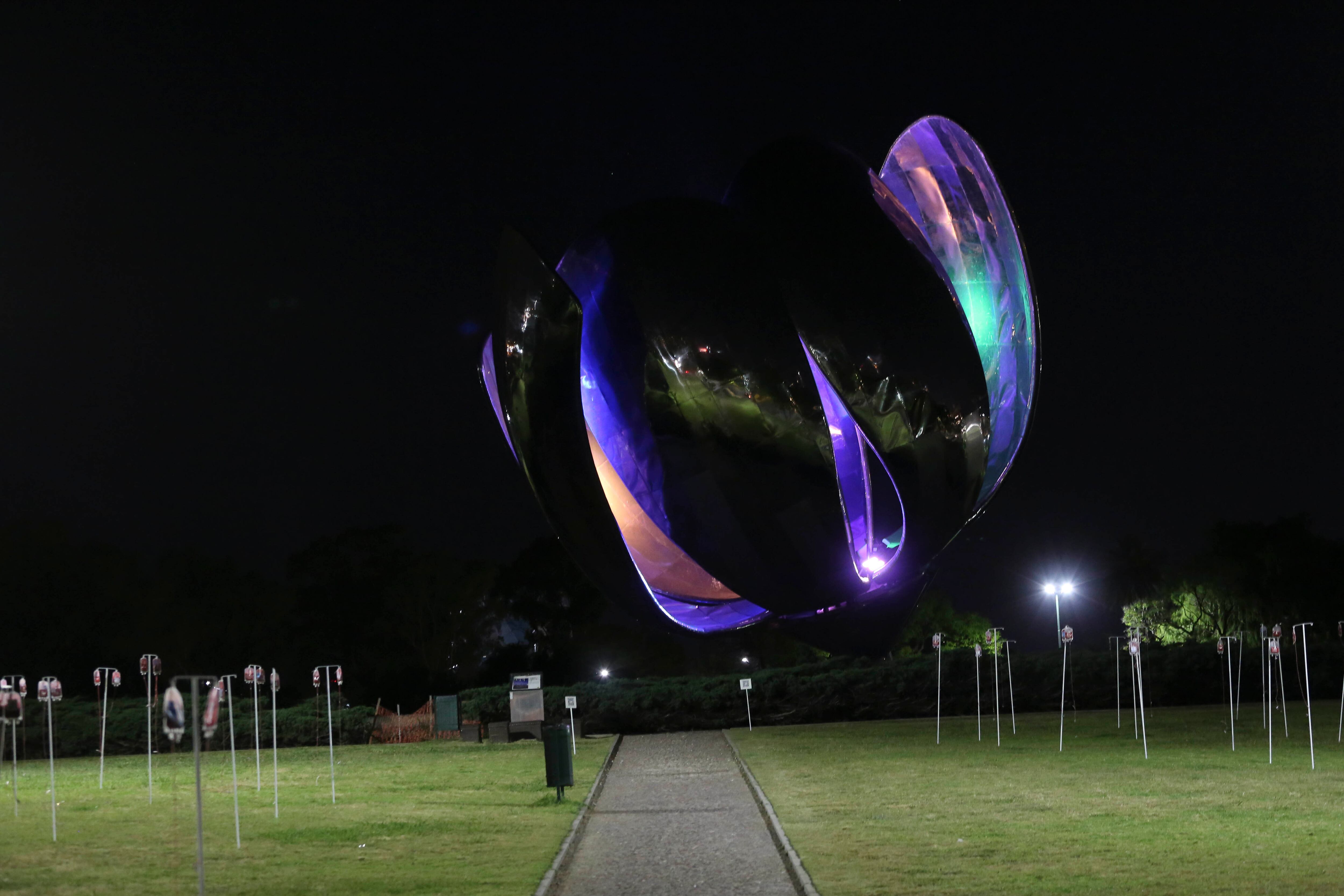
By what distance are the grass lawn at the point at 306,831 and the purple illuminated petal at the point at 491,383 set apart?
21.3 ft

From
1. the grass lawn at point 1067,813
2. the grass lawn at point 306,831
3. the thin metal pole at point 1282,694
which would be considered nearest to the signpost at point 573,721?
the grass lawn at point 306,831

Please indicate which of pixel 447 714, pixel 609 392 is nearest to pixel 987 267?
pixel 609 392

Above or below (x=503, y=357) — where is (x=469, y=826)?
below

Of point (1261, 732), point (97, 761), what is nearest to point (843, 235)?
point (1261, 732)

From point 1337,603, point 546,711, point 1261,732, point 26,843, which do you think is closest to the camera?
point 26,843

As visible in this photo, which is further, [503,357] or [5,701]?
[5,701]

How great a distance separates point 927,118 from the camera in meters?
5.07

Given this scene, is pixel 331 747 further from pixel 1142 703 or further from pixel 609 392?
pixel 609 392

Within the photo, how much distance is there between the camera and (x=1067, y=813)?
15047mm

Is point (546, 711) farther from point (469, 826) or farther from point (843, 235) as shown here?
point (843, 235)

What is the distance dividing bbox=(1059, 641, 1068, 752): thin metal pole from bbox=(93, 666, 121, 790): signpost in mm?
17808

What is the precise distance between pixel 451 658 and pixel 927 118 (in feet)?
192

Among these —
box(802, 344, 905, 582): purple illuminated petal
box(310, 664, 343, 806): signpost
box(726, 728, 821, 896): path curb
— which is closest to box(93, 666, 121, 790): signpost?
box(310, 664, 343, 806): signpost

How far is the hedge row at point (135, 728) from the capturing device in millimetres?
37500
